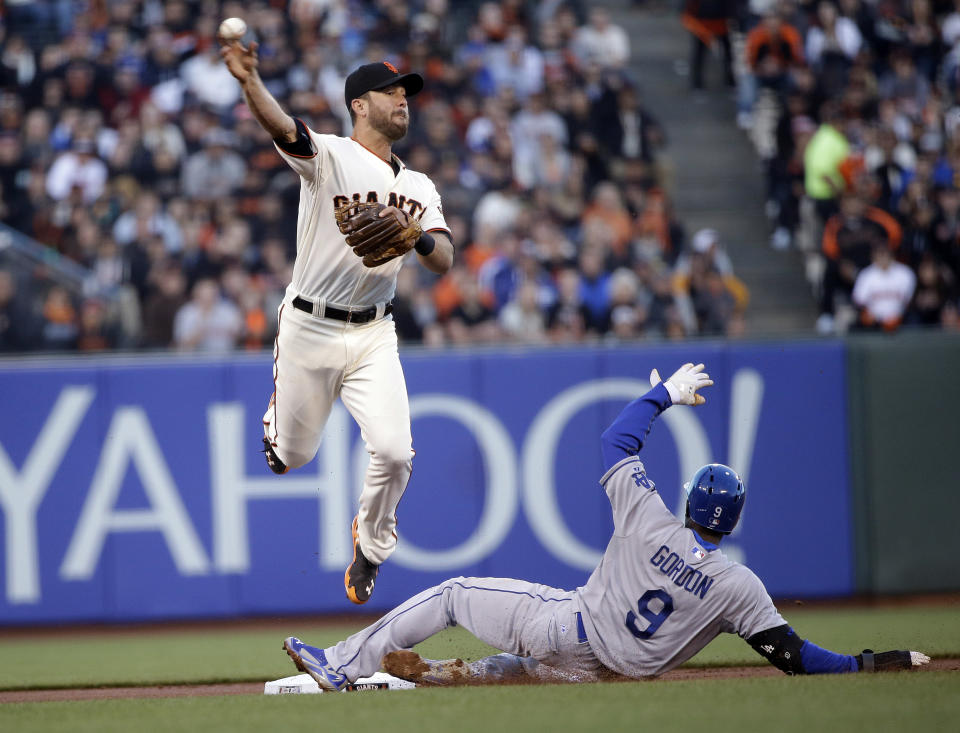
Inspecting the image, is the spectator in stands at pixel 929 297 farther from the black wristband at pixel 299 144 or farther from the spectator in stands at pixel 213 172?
the black wristband at pixel 299 144

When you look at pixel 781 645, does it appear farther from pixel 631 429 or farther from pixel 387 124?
pixel 387 124

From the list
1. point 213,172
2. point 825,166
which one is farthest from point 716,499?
point 825,166

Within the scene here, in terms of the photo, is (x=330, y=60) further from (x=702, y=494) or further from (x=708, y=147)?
(x=702, y=494)

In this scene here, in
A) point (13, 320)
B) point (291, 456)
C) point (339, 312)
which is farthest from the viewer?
point (13, 320)

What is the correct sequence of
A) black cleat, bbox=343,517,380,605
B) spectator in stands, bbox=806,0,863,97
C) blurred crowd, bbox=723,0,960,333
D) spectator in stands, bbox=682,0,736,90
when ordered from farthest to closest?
spectator in stands, bbox=682,0,736,90 → spectator in stands, bbox=806,0,863,97 → blurred crowd, bbox=723,0,960,333 → black cleat, bbox=343,517,380,605

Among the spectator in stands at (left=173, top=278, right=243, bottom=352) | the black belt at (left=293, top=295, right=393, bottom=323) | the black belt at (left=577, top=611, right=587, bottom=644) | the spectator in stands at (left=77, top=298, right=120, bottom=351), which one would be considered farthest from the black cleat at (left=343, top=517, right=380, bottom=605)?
the spectator in stands at (left=77, top=298, right=120, bottom=351)

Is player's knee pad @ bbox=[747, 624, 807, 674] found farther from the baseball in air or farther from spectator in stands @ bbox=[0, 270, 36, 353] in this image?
spectator in stands @ bbox=[0, 270, 36, 353]
